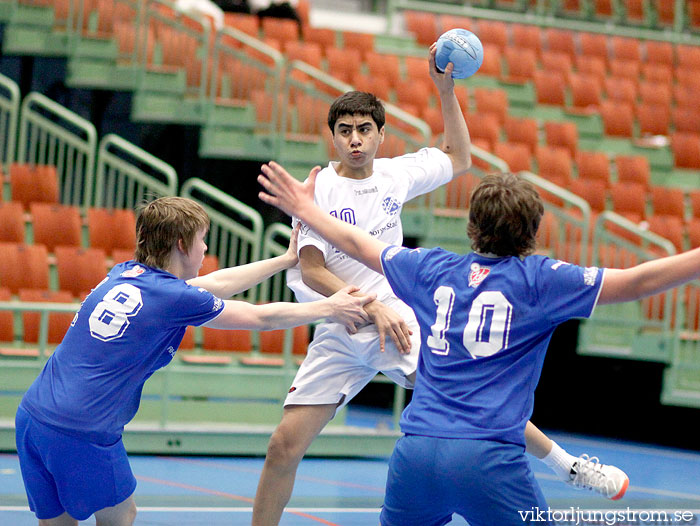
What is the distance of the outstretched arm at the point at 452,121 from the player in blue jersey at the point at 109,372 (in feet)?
4.98

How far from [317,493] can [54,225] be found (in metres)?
4.55

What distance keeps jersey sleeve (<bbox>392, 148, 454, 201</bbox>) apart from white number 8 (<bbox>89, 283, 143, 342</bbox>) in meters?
1.87

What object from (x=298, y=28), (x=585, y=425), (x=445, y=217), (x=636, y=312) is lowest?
(x=585, y=425)

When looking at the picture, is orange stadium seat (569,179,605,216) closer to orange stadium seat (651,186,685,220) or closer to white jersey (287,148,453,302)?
orange stadium seat (651,186,685,220)

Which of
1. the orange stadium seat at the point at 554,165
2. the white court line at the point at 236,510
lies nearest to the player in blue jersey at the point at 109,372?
the white court line at the point at 236,510

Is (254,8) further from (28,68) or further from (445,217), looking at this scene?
(445,217)

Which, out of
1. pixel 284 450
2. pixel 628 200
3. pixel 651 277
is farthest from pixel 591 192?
pixel 651 277

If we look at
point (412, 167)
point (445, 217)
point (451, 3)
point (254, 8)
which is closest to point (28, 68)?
point (254, 8)

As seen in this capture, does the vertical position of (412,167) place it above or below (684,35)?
below

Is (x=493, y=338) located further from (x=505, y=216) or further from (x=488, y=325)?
(x=505, y=216)

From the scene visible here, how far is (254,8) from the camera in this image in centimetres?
1533

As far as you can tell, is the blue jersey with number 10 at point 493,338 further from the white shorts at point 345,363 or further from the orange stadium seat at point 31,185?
the orange stadium seat at point 31,185

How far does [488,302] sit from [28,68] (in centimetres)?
1184

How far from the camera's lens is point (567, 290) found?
3172 mm
